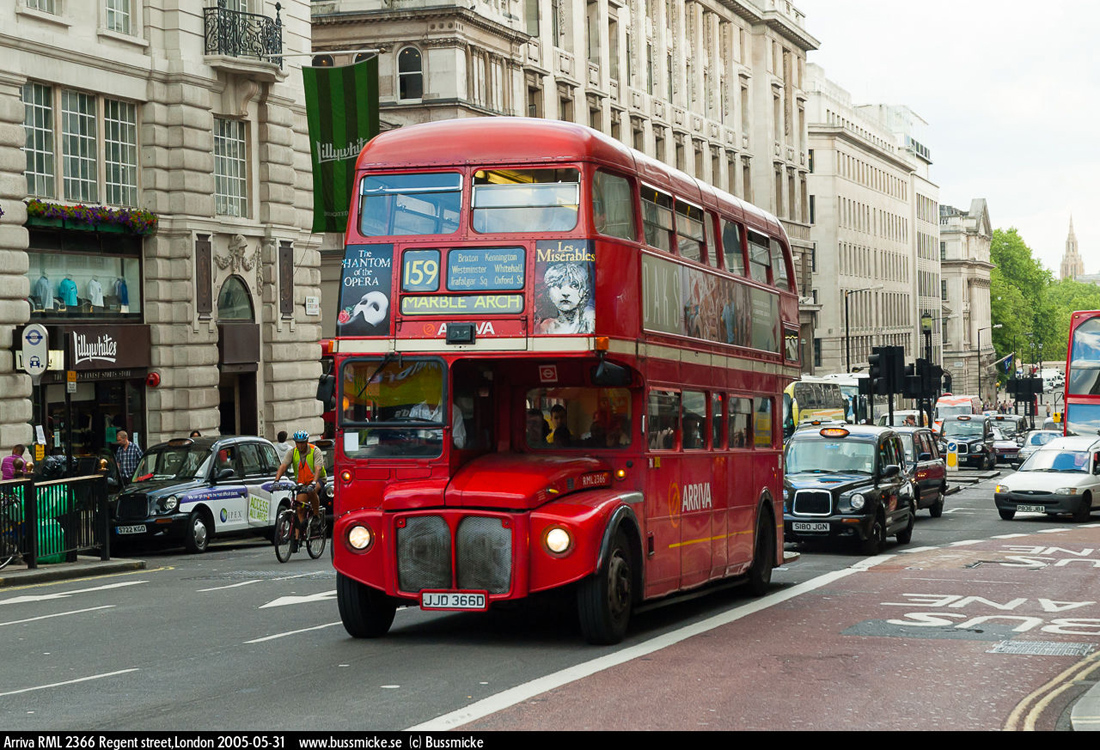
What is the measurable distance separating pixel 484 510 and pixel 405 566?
0.80 meters

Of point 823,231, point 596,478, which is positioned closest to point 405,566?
point 596,478

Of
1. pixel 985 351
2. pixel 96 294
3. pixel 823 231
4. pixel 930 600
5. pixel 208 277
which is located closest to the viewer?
pixel 930 600

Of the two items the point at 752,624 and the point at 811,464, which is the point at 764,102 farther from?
the point at 752,624

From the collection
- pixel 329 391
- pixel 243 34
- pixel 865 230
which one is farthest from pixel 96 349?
pixel 865 230

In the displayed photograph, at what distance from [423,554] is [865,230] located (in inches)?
4346

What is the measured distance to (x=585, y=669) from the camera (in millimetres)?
11945

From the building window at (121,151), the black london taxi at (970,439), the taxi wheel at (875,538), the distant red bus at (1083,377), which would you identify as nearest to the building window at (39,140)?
the building window at (121,151)

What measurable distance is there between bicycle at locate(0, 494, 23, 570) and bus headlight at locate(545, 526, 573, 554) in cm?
1096

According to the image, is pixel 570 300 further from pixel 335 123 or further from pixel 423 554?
pixel 335 123

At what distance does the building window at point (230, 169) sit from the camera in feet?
118

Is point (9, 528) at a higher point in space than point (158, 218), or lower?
lower

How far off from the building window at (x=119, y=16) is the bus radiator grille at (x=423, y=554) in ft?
73.6

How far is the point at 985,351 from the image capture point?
164 m

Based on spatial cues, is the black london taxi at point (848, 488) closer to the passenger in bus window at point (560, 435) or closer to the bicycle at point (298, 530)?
the bicycle at point (298, 530)
